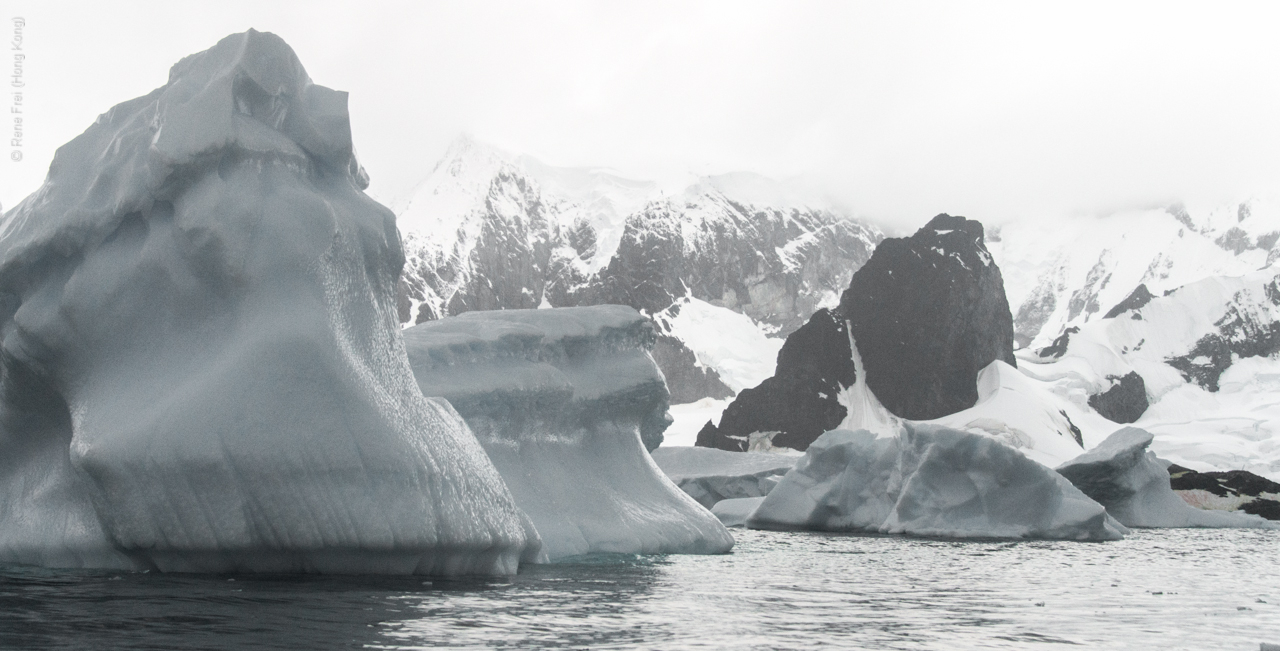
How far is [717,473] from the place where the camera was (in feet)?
155

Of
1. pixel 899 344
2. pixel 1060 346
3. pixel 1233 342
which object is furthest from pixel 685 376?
pixel 899 344

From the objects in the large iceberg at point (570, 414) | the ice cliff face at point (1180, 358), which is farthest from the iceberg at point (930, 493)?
the ice cliff face at point (1180, 358)

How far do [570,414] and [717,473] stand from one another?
29.0m

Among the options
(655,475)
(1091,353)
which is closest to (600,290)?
(1091,353)

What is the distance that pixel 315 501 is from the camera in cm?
1048

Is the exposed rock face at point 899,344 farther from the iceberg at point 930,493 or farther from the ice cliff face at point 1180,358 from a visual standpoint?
the iceberg at point 930,493

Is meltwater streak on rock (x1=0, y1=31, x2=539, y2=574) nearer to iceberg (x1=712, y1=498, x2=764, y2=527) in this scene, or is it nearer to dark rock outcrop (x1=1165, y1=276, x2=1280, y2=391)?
iceberg (x1=712, y1=498, x2=764, y2=527)

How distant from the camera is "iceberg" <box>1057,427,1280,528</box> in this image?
3491cm

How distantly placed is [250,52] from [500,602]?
6511 mm

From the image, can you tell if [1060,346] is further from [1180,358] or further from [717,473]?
[717,473]

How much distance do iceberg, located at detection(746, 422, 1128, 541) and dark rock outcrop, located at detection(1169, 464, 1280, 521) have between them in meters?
19.8

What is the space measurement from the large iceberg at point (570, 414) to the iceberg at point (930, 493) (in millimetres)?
11483

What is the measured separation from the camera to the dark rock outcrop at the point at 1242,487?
46219 mm

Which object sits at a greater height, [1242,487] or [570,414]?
[570,414]
